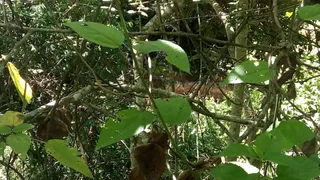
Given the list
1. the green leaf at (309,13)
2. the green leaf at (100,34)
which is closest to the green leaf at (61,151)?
the green leaf at (100,34)

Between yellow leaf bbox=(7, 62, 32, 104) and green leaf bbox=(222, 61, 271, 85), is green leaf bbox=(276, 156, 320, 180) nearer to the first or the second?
green leaf bbox=(222, 61, 271, 85)

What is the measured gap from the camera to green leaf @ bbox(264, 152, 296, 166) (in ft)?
1.58

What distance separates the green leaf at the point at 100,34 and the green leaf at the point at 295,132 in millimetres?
239

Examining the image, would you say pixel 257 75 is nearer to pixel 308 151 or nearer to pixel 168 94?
pixel 308 151

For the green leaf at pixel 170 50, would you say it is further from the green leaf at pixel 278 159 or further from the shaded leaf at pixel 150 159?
the shaded leaf at pixel 150 159

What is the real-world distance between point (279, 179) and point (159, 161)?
13.8 inches

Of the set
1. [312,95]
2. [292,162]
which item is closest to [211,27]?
[292,162]

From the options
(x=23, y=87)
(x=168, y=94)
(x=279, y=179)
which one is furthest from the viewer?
(x=168, y=94)

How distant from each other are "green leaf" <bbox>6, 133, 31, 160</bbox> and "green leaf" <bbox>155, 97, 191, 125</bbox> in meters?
0.21

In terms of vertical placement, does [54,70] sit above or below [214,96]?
above

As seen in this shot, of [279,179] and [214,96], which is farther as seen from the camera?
[214,96]

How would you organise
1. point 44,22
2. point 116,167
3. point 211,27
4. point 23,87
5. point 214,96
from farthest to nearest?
point 214,96 → point 116,167 → point 211,27 → point 44,22 → point 23,87

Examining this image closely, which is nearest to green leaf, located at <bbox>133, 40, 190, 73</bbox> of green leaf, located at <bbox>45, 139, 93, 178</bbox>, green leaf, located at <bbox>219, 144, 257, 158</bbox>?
green leaf, located at <bbox>219, 144, 257, 158</bbox>

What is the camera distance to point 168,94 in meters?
1.17
